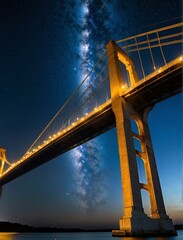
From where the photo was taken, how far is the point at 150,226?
11664mm

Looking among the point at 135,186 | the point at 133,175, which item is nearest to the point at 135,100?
the point at 133,175

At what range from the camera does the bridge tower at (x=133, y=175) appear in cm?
1123

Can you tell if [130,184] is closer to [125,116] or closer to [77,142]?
[125,116]

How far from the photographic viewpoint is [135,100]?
54.7 ft

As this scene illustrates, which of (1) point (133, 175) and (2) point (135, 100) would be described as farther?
(2) point (135, 100)

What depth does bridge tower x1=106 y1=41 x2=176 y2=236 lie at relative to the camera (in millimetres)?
11227

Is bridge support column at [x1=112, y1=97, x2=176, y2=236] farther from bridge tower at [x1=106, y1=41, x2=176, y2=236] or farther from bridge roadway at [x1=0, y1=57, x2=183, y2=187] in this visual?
bridge roadway at [x1=0, y1=57, x2=183, y2=187]

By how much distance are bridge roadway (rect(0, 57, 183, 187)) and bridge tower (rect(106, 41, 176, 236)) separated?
954 millimetres

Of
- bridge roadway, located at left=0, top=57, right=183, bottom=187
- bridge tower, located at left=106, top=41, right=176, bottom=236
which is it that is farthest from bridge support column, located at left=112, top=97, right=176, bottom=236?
bridge roadway, located at left=0, top=57, right=183, bottom=187

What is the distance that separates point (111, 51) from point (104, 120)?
6.28 meters

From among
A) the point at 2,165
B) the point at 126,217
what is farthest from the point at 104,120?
the point at 2,165

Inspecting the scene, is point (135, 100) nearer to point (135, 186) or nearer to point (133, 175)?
point (133, 175)

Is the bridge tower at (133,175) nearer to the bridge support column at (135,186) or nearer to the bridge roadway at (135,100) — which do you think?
the bridge support column at (135,186)

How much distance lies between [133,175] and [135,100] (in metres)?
6.23
